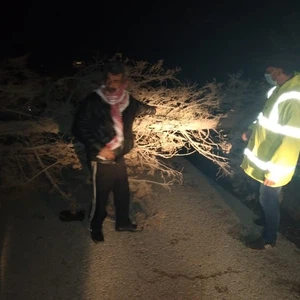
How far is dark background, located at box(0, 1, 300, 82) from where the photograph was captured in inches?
505

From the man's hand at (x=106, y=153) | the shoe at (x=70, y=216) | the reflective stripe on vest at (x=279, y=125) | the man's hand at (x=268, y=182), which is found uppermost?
the reflective stripe on vest at (x=279, y=125)

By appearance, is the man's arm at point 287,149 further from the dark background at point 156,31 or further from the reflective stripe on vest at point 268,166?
the dark background at point 156,31

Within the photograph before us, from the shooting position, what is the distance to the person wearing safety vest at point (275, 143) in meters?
3.17

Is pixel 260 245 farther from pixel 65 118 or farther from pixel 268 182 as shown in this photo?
pixel 65 118

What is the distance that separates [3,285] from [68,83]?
8.36 feet

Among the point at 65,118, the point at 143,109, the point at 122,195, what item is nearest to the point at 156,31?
the point at 65,118

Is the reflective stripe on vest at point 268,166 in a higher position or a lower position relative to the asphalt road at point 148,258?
higher

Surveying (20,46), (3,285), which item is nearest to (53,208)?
(3,285)

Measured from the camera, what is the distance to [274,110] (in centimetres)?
331

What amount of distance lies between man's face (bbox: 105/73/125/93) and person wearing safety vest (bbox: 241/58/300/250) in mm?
1398

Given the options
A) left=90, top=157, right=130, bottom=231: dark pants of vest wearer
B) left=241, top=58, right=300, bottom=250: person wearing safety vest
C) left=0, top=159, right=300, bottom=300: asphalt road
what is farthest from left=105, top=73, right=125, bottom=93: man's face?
left=0, top=159, right=300, bottom=300: asphalt road

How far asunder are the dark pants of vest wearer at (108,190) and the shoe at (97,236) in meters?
0.03

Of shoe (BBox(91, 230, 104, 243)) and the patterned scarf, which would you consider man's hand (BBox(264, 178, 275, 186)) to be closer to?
the patterned scarf

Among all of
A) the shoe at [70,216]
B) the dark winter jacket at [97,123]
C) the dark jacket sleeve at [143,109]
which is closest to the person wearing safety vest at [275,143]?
the dark jacket sleeve at [143,109]
